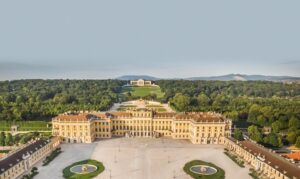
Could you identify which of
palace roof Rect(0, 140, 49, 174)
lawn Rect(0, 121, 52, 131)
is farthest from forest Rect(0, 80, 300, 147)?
palace roof Rect(0, 140, 49, 174)

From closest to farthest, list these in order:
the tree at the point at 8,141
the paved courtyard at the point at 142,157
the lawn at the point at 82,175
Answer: the lawn at the point at 82,175, the paved courtyard at the point at 142,157, the tree at the point at 8,141

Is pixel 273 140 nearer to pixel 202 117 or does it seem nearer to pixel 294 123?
pixel 294 123

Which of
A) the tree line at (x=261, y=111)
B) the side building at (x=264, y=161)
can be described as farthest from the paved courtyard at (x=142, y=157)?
the tree line at (x=261, y=111)

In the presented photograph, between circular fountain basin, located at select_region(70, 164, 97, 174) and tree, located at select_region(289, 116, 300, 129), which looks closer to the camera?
circular fountain basin, located at select_region(70, 164, 97, 174)

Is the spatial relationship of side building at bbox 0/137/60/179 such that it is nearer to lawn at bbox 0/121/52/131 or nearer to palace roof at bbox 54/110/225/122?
palace roof at bbox 54/110/225/122

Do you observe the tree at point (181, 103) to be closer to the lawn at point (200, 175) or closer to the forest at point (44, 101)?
the forest at point (44, 101)

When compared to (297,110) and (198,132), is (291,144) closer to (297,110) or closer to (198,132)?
(198,132)

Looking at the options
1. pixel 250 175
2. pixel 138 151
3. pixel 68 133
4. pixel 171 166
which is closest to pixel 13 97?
pixel 68 133

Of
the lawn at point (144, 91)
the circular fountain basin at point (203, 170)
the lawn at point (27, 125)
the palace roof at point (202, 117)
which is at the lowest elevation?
the circular fountain basin at point (203, 170)
